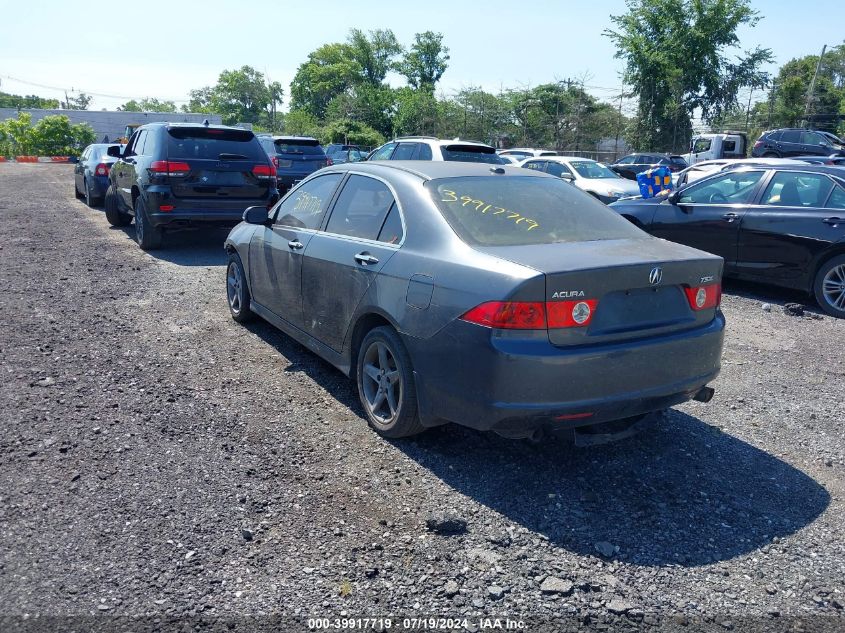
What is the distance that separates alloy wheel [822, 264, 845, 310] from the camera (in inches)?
301

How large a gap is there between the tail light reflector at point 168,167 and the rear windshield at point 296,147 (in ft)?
28.7

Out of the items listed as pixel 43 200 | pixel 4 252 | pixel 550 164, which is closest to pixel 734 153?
pixel 550 164

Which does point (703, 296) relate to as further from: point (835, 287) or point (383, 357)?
point (835, 287)

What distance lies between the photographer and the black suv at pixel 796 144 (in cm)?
2539

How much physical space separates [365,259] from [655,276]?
168 centimetres

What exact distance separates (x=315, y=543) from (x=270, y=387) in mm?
2077

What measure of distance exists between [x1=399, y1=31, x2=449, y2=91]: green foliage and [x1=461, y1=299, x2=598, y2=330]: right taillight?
2598 inches

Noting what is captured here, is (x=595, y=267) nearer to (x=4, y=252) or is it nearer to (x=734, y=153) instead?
(x=4, y=252)

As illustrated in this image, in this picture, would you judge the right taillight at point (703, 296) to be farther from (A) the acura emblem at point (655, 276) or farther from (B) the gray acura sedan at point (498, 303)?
(A) the acura emblem at point (655, 276)

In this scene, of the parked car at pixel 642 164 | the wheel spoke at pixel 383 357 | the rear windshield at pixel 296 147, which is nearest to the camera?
the wheel spoke at pixel 383 357

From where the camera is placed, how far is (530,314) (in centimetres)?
331

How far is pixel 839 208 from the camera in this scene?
780cm

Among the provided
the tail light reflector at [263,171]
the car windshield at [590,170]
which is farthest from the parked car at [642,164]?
the tail light reflector at [263,171]

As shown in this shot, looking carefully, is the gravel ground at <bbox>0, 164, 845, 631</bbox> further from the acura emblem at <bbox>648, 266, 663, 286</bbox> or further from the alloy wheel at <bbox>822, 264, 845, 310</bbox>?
the alloy wheel at <bbox>822, 264, 845, 310</bbox>
